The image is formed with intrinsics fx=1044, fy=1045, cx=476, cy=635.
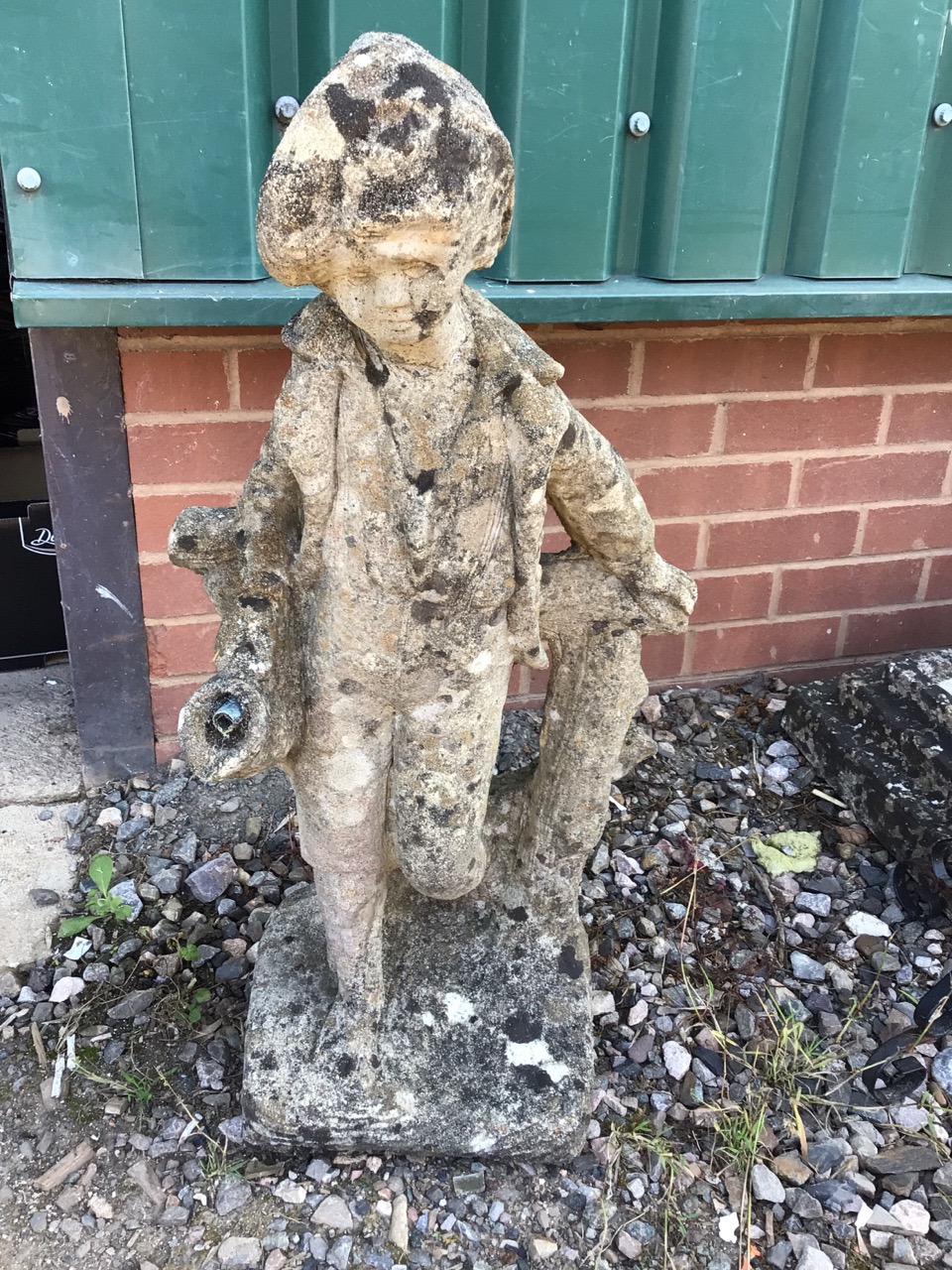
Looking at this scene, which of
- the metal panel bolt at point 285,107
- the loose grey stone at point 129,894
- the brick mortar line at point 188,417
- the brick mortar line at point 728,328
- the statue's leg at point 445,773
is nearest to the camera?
the statue's leg at point 445,773

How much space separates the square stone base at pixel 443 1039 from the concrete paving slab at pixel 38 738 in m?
1.08

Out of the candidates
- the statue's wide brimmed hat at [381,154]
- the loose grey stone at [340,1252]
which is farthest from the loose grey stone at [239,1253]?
the statue's wide brimmed hat at [381,154]

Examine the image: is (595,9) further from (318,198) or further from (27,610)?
(27,610)

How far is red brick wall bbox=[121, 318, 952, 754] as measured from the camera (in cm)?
274

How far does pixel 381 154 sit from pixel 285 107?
1366mm

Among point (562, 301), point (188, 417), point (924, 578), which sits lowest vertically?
point (924, 578)

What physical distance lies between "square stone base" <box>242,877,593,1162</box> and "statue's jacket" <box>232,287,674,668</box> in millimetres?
735

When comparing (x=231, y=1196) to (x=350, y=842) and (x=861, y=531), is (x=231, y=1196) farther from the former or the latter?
(x=861, y=531)

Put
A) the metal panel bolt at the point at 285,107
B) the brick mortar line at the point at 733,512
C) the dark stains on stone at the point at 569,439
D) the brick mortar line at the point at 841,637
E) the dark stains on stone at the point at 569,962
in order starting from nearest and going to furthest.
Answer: the dark stains on stone at the point at 569,439
the dark stains on stone at the point at 569,962
the metal panel bolt at the point at 285,107
the brick mortar line at the point at 733,512
the brick mortar line at the point at 841,637

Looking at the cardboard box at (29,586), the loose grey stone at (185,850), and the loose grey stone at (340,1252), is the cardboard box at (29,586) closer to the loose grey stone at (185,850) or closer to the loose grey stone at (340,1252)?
the loose grey stone at (185,850)

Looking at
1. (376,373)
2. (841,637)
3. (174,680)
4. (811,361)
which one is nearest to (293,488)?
(376,373)

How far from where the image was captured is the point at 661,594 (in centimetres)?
188

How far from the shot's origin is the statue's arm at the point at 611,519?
167cm

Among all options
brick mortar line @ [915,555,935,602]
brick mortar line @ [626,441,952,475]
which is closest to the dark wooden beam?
brick mortar line @ [626,441,952,475]
